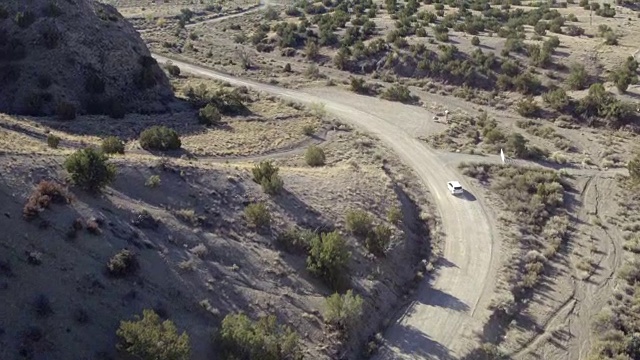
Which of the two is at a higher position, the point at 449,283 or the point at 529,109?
the point at 529,109

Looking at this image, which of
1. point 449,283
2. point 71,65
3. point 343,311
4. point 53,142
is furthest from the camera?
point 71,65

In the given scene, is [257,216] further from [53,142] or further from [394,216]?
[53,142]

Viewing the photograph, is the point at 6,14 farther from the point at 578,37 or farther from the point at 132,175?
the point at 578,37

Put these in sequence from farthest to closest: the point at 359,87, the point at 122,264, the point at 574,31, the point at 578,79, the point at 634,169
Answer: the point at 574,31, the point at 359,87, the point at 578,79, the point at 634,169, the point at 122,264

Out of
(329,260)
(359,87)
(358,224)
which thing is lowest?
(359,87)

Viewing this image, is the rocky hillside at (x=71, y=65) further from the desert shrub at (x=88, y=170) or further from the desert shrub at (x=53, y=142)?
the desert shrub at (x=88, y=170)

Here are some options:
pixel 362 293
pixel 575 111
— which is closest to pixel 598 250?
pixel 362 293

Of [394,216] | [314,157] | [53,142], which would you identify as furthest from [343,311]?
[53,142]
